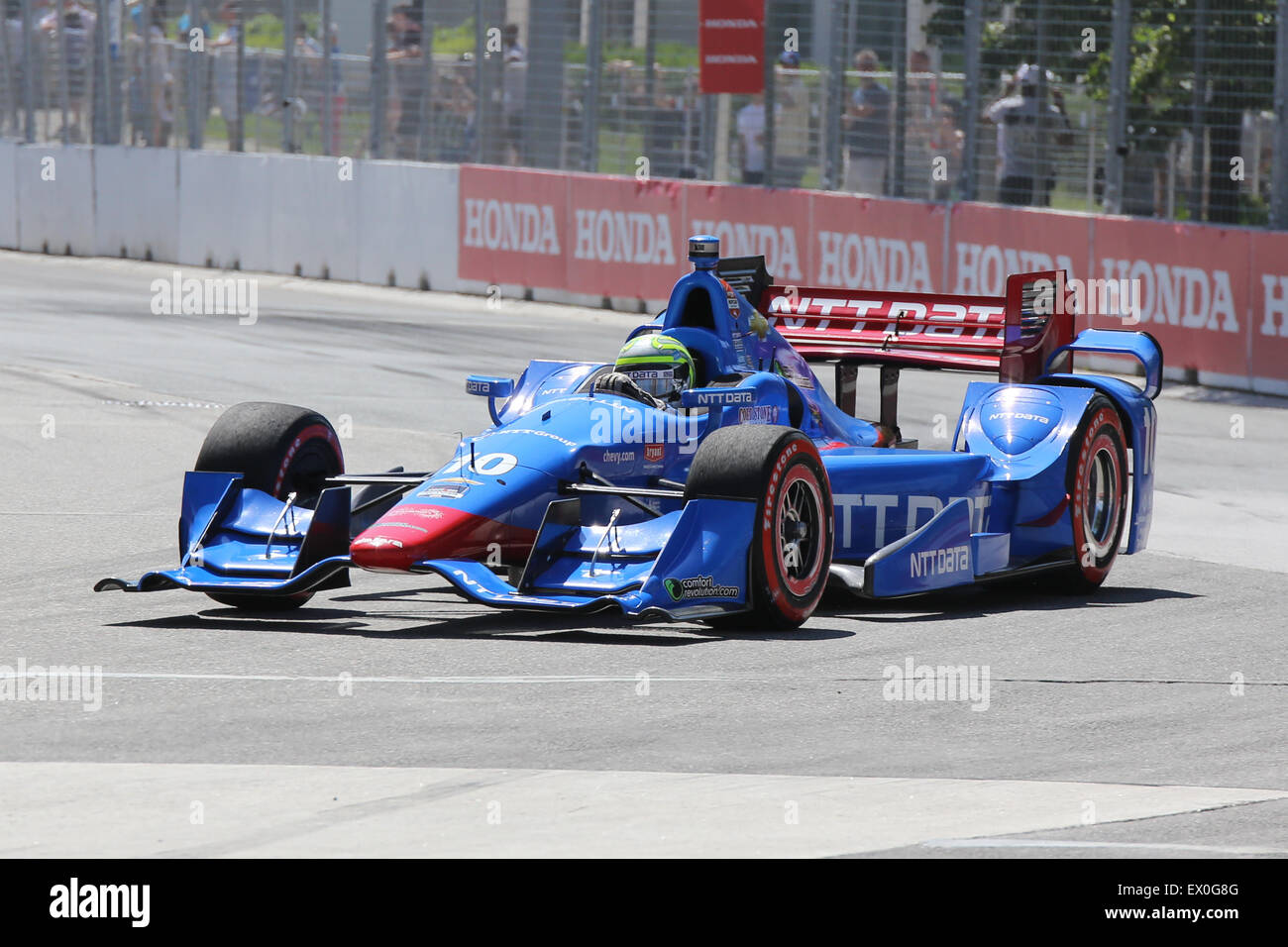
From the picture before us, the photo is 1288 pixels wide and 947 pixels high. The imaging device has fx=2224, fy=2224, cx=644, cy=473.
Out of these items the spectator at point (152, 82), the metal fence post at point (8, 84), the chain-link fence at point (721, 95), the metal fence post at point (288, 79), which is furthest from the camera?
the metal fence post at point (8, 84)

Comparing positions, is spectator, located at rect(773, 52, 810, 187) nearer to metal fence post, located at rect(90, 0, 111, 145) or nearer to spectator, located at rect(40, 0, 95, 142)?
metal fence post, located at rect(90, 0, 111, 145)

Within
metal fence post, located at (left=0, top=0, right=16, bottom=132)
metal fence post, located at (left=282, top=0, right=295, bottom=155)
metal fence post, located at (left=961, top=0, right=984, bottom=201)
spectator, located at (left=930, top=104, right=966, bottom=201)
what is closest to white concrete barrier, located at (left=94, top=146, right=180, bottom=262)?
metal fence post, located at (left=282, top=0, right=295, bottom=155)

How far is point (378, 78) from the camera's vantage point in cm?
2647

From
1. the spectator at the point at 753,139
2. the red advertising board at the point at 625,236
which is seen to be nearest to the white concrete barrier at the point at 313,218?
the red advertising board at the point at 625,236

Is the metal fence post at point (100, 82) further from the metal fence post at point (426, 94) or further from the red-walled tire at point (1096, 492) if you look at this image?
the red-walled tire at point (1096, 492)

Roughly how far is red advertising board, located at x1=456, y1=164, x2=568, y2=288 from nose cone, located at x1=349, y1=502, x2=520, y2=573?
15.4 m

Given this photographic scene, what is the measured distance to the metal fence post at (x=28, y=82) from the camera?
3109cm

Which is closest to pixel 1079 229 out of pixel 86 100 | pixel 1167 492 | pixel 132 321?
pixel 1167 492

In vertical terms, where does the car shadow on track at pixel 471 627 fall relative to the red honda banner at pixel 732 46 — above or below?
below

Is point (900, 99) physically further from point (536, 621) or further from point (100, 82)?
point (100, 82)

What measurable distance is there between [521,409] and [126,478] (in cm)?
392

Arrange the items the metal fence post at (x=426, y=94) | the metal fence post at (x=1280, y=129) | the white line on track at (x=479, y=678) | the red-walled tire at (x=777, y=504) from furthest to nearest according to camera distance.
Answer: the metal fence post at (x=426, y=94) < the metal fence post at (x=1280, y=129) < the red-walled tire at (x=777, y=504) < the white line on track at (x=479, y=678)

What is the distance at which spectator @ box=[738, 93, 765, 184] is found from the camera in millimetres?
22516

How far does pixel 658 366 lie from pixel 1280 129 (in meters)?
9.86
